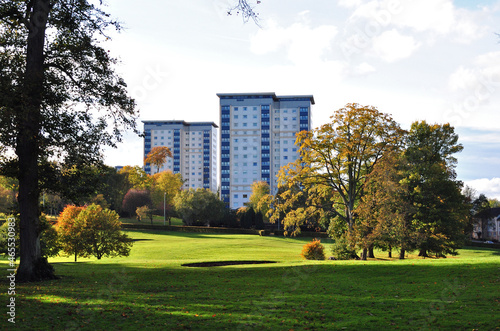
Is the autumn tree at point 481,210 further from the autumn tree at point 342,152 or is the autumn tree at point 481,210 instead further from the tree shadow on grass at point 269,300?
the tree shadow on grass at point 269,300

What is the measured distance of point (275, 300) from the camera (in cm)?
1370

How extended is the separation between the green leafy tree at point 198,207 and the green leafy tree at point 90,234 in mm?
53594

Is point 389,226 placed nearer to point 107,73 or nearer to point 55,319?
point 107,73

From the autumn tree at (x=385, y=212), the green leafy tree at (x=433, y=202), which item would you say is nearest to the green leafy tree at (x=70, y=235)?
the autumn tree at (x=385, y=212)

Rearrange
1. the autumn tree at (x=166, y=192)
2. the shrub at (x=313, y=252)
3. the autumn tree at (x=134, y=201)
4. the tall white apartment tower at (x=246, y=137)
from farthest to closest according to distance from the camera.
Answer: the tall white apartment tower at (x=246, y=137)
the autumn tree at (x=166, y=192)
the autumn tree at (x=134, y=201)
the shrub at (x=313, y=252)

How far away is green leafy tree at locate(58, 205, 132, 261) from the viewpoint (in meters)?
37.6

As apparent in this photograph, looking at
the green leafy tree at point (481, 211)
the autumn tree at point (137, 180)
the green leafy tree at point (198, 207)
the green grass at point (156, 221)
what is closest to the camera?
the green leafy tree at point (198, 207)

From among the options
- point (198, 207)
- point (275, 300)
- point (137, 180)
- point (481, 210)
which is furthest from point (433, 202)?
point (137, 180)

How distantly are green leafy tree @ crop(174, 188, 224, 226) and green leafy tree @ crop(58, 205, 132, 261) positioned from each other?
53.6 m

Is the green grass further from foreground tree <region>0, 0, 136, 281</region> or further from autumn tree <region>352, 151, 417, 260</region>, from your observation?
foreground tree <region>0, 0, 136, 281</region>

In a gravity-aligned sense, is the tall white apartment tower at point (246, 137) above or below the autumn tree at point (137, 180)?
above

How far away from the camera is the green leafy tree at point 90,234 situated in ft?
123

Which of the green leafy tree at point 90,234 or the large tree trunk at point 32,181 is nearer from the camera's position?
the large tree trunk at point 32,181

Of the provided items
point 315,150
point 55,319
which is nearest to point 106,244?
point 315,150
